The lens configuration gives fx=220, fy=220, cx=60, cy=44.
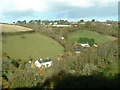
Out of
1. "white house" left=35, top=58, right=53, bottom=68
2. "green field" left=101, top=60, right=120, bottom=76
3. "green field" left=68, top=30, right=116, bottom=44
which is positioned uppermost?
"green field" left=68, top=30, right=116, bottom=44

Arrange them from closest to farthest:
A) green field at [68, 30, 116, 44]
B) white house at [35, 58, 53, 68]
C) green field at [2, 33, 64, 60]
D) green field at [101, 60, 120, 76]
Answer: green field at [101, 60, 120, 76] → white house at [35, 58, 53, 68] → green field at [2, 33, 64, 60] → green field at [68, 30, 116, 44]

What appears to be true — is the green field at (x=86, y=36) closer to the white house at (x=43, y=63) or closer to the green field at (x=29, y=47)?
the green field at (x=29, y=47)

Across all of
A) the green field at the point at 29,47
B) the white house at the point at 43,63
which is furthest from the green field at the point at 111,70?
the green field at the point at 29,47

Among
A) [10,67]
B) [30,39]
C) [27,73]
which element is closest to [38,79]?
[27,73]

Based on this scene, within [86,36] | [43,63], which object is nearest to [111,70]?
[43,63]

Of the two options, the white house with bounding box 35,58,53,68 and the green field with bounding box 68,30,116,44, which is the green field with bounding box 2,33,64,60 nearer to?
the white house with bounding box 35,58,53,68

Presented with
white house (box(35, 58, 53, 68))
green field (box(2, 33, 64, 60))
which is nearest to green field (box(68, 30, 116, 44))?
green field (box(2, 33, 64, 60))

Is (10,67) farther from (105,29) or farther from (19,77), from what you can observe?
(105,29)

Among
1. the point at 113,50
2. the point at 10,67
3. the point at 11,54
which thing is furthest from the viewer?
the point at 11,54
